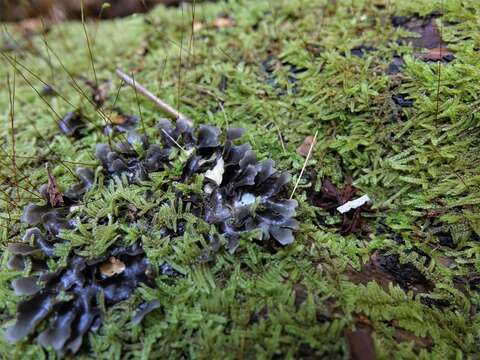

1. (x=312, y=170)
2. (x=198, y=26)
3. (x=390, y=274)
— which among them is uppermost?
(x=198, y=26)

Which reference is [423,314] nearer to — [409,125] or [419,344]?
[419,344]

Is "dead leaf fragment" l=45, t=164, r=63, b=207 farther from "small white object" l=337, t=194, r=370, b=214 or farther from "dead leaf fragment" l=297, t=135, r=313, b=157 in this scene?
"small white object" l=337, t=194, r=370, b=214

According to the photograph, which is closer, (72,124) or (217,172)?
(217,172)

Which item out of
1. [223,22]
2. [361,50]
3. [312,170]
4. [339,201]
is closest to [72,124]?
[223,22]

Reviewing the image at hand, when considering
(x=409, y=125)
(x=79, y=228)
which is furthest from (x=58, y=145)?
(x=409, y=125)

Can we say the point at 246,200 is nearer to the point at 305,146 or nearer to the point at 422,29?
the point at 305,146

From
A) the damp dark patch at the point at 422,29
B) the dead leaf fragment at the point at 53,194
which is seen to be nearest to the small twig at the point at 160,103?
the dead leaf fragment at the point at 53,194

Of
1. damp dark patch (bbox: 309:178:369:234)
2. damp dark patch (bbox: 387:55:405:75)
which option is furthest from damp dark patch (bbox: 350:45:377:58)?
damp dark patch (bbox: 309:178:369:234)
